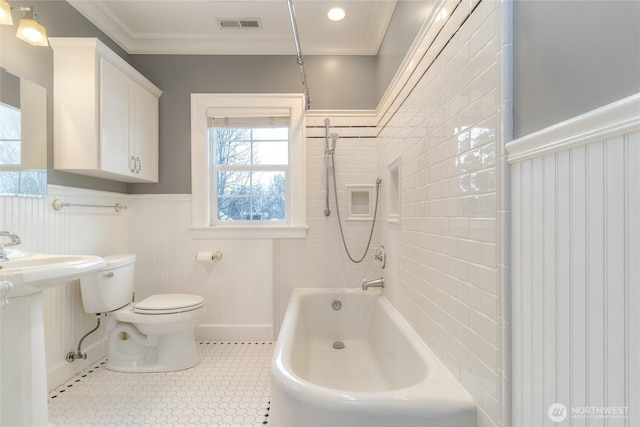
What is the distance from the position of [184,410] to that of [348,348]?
110cm

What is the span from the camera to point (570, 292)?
0.63 meters

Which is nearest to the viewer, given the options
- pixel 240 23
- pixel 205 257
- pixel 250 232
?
pixel 240 23

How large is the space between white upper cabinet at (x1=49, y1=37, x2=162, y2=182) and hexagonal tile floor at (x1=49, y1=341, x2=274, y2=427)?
135 cm

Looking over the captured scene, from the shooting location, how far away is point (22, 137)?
168 centimetres

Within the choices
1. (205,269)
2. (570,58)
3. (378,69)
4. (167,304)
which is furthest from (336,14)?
(167,304)

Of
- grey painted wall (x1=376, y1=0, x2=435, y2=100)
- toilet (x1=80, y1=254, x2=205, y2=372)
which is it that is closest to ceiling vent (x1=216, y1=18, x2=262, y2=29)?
→ grey painted wall (x1=376, y1=0, x2=435, y2=100)

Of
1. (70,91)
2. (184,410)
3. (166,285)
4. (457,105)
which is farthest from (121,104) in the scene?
(457,105)

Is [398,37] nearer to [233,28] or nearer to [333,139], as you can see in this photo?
A: [333,139]

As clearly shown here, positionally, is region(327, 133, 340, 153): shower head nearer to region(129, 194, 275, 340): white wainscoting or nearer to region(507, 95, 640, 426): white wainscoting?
region(129, 194, 275, 340): white wainscoting

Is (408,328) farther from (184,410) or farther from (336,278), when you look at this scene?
(184,410)

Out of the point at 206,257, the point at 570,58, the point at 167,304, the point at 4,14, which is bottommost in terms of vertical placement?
the point at 167,304

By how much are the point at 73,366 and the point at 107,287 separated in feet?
1.80

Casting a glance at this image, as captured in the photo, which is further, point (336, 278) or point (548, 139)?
point (336, 278)

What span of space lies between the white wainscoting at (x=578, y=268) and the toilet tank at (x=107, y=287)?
2.24 m
